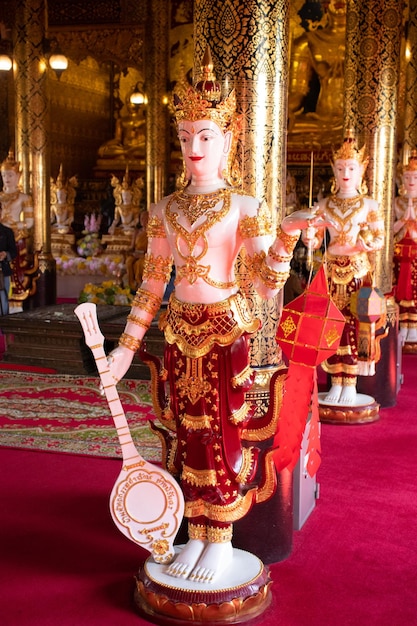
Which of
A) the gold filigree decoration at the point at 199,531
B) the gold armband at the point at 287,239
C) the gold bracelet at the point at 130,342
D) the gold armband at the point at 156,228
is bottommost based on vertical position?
the gold filigree decoration at the point at 199,531

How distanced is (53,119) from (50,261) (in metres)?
6.66

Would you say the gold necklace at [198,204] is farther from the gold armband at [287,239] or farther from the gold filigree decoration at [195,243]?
the gold armband at [287,239]

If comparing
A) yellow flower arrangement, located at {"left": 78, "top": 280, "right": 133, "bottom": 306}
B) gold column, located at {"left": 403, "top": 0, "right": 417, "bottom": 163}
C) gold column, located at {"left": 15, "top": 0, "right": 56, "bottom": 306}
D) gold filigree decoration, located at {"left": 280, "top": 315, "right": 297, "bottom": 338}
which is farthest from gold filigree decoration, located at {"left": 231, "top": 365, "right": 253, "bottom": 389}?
gold column, located at {"left": 403, "top": 0, "right": 417, "bottom": 163}

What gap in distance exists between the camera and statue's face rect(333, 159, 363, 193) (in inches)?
224

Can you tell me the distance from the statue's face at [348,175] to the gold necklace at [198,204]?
2825 millimetres

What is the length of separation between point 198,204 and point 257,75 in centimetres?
79

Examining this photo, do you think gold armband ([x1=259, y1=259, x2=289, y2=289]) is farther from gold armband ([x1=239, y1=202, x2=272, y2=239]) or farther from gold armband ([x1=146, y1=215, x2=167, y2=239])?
gold armband ([x1=146, y1=215, x2=167, y2=239])

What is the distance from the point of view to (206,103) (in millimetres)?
2994

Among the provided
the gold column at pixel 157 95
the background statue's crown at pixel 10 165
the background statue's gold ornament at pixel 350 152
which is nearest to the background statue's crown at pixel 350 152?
the background statue's gold ornament at pixel 350 152

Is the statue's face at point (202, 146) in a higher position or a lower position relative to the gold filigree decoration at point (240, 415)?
higher

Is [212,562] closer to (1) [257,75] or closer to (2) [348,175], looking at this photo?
(1) [257,75]

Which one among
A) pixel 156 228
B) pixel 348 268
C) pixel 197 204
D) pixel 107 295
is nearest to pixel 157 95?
pixel 107 295

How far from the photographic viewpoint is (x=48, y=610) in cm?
301

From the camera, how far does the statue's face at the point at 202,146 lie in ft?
9.84
